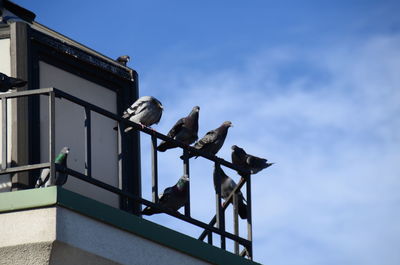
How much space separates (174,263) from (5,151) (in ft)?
6.58

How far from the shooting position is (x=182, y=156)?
556 inches

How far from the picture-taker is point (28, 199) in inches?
468

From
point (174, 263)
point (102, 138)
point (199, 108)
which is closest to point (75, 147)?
point (102, 138)

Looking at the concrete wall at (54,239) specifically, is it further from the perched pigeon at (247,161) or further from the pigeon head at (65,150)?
the perched pigeon at (247,161)

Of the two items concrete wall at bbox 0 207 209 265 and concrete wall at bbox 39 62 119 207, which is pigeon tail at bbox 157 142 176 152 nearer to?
concrete wall at bbox 39 62 119 207

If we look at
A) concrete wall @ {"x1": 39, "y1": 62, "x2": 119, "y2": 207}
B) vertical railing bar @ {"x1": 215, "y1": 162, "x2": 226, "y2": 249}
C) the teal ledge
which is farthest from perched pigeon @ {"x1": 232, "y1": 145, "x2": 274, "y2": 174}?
the teal ledge

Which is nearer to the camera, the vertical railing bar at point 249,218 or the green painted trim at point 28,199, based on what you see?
the green painted trim at point 28,199

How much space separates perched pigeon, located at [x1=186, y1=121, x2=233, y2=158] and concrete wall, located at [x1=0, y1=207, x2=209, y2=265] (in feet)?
17.6

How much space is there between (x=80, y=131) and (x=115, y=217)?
2252mm

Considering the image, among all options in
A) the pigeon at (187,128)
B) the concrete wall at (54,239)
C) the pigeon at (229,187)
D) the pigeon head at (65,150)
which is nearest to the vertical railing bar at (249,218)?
the pigeon at (229,187)

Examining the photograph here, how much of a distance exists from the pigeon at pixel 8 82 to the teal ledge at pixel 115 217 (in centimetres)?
195

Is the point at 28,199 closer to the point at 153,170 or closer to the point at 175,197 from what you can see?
the point at 153,170

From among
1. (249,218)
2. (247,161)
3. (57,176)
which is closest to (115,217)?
(57,176)

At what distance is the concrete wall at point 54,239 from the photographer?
11.8m
